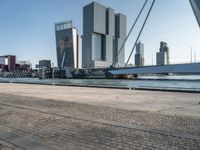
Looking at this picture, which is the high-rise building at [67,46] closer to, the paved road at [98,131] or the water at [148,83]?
the water at [148,83]

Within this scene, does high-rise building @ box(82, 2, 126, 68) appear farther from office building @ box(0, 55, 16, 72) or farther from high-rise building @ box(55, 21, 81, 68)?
office building @ box(0, 55, 16, 72)

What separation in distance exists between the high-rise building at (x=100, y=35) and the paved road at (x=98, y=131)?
396 feet

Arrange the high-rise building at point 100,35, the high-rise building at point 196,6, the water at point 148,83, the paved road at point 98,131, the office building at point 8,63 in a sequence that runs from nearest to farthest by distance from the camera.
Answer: the paved road at point 98,131 < the high-rise building at point 196,6 < the water at point 148,83 < the high-rise building at point 100,35 < the office building at point 8,63

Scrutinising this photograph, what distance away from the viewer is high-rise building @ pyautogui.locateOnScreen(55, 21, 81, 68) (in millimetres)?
141375

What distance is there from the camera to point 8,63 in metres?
184

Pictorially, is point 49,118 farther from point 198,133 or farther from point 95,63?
point 95,63

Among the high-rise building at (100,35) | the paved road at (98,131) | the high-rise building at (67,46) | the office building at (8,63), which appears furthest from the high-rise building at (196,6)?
the office building at (8,63)

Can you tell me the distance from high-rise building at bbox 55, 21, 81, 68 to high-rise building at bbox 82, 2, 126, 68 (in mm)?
6163

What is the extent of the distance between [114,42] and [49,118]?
141 m

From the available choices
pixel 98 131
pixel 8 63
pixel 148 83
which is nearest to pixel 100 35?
pixel 8 63

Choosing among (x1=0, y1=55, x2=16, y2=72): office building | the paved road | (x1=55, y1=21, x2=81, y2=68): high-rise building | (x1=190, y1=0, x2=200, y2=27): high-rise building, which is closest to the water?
(x1=190, y1=0, x2=200, y2=27): high-rise building

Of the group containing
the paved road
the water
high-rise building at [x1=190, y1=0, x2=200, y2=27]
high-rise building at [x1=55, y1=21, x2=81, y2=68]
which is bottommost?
the water

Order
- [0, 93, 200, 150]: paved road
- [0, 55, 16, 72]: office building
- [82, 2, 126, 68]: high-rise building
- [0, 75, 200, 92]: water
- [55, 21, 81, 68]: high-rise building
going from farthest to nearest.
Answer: [0, 55, 16, 72]: office building, [55, 21, 81, 68]: high-rise building, [82, 2, 126, 68]: high-rise building, [0, 75, 200, 92]: water, [0, 93, 200, 150]: paved road

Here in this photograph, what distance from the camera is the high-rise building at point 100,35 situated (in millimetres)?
132375
